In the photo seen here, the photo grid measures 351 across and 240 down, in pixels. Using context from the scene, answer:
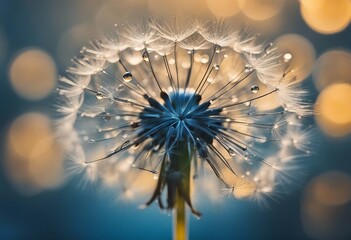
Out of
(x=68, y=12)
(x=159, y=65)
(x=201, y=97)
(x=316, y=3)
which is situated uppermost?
(x=68, y=12)

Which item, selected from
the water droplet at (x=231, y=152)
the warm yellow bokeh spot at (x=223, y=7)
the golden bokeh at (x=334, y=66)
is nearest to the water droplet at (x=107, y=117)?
the water droplet at (x=231, y=152)

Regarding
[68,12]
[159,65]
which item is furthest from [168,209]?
[68,12]

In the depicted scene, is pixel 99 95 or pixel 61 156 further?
pixel 61 156

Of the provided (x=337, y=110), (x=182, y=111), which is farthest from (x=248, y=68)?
(x=337, y=110)

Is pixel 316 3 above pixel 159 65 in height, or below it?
above

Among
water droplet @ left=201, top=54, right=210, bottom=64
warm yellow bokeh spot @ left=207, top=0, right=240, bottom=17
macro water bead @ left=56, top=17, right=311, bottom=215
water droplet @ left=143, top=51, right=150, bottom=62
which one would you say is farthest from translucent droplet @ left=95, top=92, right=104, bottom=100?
warm yellow bokeh spot @ left=207, top=0, right=240, bottom=17

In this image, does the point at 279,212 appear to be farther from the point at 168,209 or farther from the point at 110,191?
the point at 168,209

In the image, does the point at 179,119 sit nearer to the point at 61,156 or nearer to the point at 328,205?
the point at 61,156

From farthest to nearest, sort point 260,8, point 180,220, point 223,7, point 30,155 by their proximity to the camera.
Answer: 1. point 30,155
2. point 260,8
3. point 223,7
4. point 180,220

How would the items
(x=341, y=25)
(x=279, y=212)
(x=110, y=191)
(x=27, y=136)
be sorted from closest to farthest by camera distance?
(x=110, y=191), (x=279, y=212), (x=341, y=25), (x=27, y=136)
